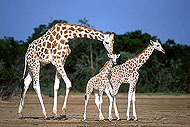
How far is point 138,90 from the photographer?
115 feet

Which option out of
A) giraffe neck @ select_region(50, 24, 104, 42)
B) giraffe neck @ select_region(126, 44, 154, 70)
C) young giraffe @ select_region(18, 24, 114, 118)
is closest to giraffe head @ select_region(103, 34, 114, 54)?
young giraffe @ select_region(18, 24, 114, 118)

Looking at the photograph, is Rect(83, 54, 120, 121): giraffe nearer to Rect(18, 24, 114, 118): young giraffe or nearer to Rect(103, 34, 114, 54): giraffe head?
Rect(103, 34, 114, 54): giraffe head

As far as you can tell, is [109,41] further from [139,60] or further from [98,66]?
[98,66]

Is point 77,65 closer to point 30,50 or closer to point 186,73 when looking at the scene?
point 186,73

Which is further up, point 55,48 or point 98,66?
point 98,66

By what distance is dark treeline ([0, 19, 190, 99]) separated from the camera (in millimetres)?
34781

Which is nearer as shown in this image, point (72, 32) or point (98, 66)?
point (72, 32)

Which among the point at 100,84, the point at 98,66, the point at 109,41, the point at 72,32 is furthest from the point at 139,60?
the point at 98,66

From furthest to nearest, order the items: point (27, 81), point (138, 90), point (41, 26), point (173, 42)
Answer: point (173, 42) < point (41, 26) < point (138, 90) < point (27, 81)

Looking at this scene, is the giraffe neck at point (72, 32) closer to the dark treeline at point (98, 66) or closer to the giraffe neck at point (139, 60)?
the giraffe neck at point (139, 60)

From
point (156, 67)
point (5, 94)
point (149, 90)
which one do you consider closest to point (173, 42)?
point (156, 67)

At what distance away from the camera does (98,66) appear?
39.1m

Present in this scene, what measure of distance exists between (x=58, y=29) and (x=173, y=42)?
126 ft

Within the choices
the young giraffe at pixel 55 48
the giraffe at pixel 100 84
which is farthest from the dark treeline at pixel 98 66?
the giraffe at pixel 100 84
